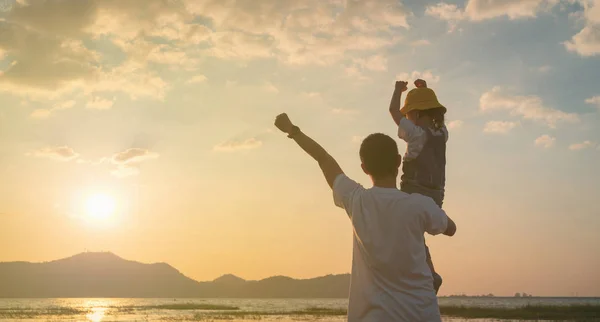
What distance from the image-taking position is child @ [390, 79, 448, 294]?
491cm

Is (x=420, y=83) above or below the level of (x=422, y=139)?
above

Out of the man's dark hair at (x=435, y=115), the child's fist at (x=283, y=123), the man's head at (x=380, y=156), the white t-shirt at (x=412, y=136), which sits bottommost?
the man's head at (x=380, y=156)

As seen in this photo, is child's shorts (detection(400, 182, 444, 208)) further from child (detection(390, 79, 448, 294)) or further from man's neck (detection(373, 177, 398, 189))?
man's neck (detection(373, 177, 398, 189))

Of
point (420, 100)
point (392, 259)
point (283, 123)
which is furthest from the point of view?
point (420, 100)

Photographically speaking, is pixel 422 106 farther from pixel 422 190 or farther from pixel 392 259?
pixel 392 259

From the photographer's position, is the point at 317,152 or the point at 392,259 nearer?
the point at 392,259

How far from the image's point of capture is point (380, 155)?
359cm

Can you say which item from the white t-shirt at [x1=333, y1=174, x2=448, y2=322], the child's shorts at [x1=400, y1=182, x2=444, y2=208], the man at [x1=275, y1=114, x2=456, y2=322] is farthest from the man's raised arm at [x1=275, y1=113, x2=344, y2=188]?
the child's shorts at [x1=400, y1=182, x2=444, y2=208]

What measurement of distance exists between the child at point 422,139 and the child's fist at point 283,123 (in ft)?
4.28

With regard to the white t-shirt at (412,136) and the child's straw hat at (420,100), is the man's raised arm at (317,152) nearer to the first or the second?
the white t-shirt at (412,136)

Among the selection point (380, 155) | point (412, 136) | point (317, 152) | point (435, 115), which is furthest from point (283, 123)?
point (435, 115)

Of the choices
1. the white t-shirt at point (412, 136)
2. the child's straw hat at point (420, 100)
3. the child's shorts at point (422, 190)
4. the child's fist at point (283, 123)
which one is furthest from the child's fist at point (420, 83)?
the child's fist at point (283, 123)

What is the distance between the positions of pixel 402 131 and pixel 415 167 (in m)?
0.32

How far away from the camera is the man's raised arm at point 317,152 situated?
3.75 meters
